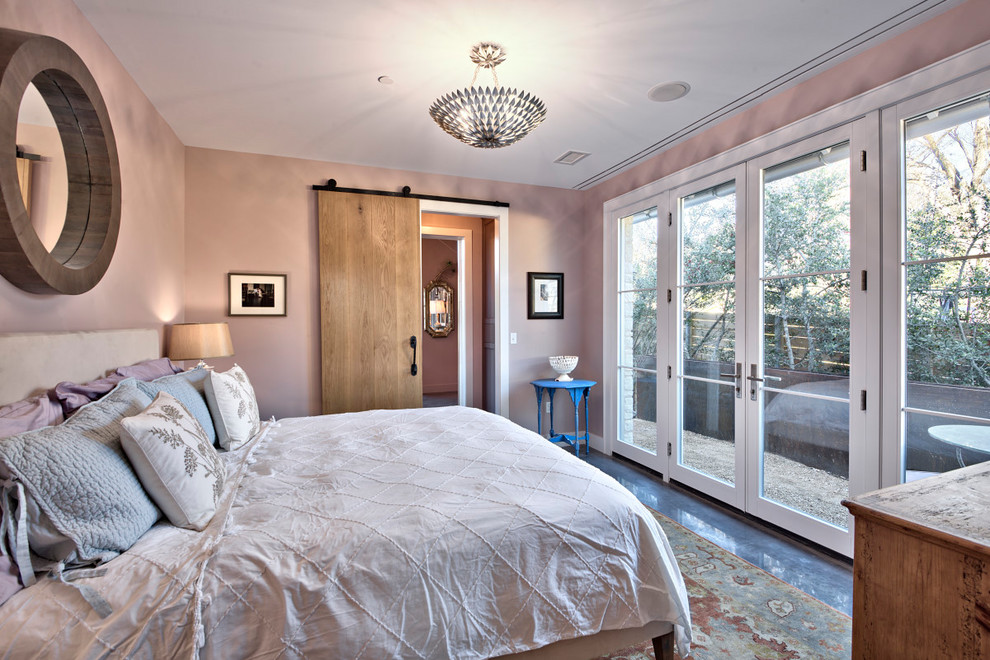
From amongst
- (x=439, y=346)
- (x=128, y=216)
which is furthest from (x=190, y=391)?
(x=439, y=346)

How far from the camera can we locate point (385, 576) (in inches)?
48.3

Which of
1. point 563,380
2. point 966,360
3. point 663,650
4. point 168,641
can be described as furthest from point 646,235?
point 168,641

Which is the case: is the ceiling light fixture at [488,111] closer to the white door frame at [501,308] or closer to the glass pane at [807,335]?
the glass pane at [807,335]

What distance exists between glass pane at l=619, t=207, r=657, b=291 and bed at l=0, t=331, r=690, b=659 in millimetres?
2479

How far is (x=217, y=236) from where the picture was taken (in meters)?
3.51

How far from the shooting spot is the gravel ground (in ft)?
7.97

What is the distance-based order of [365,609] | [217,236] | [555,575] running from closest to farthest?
[365,609], [555,575], [217,236]

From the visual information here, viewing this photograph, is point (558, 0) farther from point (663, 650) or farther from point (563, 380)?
point (563, 380)

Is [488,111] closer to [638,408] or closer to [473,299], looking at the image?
[638,408]

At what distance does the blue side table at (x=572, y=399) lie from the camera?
13.7 ft

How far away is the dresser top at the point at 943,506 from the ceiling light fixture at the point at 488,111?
1904 mm

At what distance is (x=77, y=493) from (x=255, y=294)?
2.73 meters

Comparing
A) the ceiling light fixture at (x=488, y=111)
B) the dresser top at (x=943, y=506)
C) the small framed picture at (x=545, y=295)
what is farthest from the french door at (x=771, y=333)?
the ceiling light fixture at (x=488, y=111)

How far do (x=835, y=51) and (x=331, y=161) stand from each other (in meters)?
3.46
